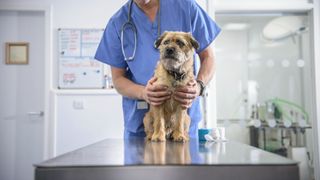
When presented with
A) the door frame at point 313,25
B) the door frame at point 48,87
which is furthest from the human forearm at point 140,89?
the door frame at point 313,25

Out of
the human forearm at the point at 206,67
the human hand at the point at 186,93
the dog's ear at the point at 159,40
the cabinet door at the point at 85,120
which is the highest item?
the dog's ear at the point at 159,40

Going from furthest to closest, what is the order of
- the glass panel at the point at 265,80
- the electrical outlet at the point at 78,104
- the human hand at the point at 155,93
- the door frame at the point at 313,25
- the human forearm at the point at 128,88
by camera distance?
the glass panel at the point at 265,80 < the door frame at the point at 313,25 < the electrical outlet at the point at 78,104 < the human forearm at the point at 128,88 < the human hand at the point at 155,93

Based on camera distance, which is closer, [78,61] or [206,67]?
[206,67]

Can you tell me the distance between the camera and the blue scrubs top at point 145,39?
120 centimetres

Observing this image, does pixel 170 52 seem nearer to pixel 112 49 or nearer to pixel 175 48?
pixel 175 48

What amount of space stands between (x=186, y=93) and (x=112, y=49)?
Answer: 0.41 m

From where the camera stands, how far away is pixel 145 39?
1212 millimetres

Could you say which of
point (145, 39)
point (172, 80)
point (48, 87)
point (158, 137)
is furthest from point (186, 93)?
point (48, 87)

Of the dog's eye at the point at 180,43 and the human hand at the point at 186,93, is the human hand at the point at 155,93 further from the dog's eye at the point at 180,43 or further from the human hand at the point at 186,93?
the dog's eye at the point at 180,43

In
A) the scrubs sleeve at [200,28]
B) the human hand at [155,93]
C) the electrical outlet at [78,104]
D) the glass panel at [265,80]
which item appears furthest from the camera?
the glass panel at [265,80]

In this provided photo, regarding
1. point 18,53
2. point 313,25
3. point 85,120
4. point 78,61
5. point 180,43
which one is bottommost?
point 85,120

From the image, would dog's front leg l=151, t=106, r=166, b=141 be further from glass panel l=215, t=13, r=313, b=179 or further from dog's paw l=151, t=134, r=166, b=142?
glass panel l=215, t=13, r=313, b=179

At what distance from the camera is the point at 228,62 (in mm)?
3529

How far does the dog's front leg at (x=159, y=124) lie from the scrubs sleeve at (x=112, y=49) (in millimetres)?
295
